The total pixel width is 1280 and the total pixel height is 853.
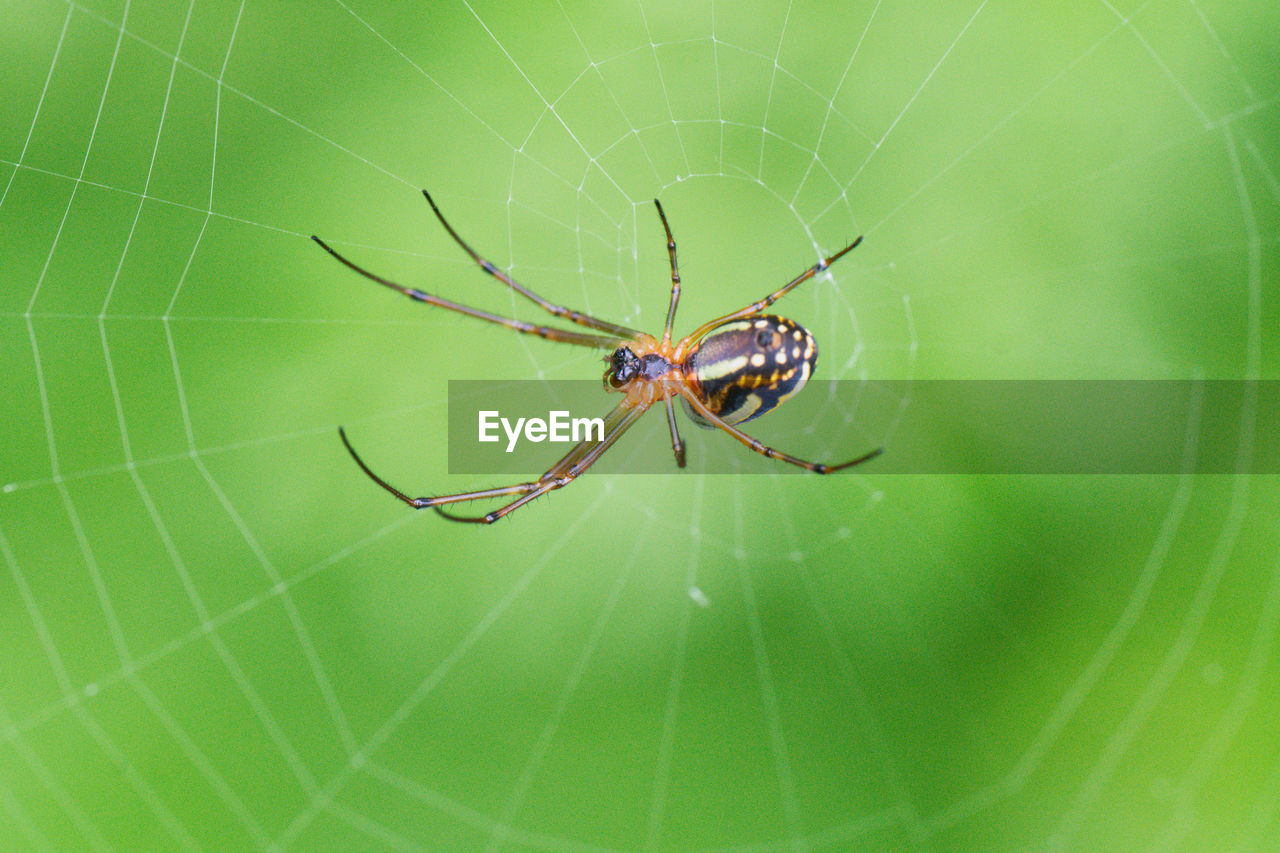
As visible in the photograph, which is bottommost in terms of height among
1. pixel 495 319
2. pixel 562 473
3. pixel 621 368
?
pixel 562 473

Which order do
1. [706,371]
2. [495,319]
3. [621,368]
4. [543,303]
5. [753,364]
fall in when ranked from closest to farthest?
[495,319]
[543,303]
[753,364]
[706,371]
[621,368]

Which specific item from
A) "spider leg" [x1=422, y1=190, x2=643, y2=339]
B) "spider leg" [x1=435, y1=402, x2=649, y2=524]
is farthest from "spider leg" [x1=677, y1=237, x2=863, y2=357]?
"spider leg" [x1=435, y1=402, x2=649, y2=524]

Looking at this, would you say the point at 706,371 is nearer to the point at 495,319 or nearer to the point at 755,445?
the point at 755,445

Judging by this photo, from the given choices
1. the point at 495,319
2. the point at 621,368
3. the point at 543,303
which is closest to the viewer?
the point at 495,319

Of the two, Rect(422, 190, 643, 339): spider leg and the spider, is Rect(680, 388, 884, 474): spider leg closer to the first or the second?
the spider

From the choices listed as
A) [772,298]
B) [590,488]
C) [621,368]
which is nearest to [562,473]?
[590,488]

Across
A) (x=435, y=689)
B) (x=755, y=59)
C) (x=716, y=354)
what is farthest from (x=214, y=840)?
(x=755, y=59)

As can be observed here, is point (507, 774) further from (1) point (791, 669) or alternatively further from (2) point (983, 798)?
(2) point (983, 798)
